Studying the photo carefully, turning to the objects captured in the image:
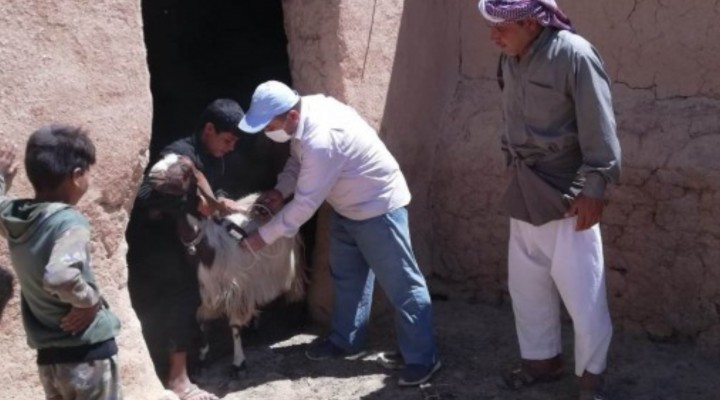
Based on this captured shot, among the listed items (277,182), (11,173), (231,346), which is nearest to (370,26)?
(277,182)

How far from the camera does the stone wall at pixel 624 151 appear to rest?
541cm

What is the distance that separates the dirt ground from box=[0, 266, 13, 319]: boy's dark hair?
51.8 inches

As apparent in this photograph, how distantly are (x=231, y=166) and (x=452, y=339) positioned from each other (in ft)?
4.59

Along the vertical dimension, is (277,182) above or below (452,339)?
above

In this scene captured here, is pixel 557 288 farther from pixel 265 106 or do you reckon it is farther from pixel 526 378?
pixel 265 106

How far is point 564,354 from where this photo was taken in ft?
18.2

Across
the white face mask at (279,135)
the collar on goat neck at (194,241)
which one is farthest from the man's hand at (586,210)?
the collar on goat neck at (194,241)

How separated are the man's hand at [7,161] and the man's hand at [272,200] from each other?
1385 mm

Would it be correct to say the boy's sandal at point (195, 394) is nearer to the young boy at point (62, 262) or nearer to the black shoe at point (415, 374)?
the black shoe at point (415, 374)

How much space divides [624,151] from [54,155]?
288 cm

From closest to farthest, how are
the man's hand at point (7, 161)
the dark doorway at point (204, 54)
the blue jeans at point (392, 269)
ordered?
the man's hand at point (7, 161)
the blue jeans at point (392, 269)
the dark doorway at point (204, 54)

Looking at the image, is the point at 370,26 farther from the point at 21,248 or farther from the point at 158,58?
the point at 21,248

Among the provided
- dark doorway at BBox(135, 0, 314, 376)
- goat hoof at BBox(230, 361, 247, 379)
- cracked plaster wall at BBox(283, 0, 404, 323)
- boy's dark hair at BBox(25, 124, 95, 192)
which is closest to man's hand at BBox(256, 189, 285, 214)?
cracked plaster wall at BBox(283, 0, 404, 323)

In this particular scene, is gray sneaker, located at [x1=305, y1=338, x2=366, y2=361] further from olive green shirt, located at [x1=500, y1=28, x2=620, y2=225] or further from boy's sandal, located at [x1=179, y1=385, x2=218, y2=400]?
olive green shirt, located at [x1=500, y1=28, x2=620, y2=225]
